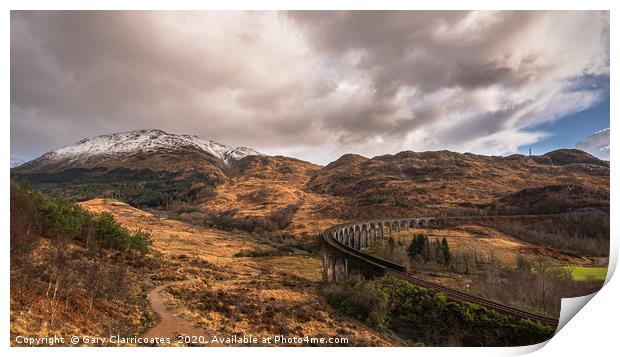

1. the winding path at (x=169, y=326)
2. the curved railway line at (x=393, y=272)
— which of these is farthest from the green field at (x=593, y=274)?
the winding path at (x=169, y=326)

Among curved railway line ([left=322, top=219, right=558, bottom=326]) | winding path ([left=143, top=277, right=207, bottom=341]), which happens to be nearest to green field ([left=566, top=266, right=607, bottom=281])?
curved railway line ([left=322, top=219, right=558, bottom=326])

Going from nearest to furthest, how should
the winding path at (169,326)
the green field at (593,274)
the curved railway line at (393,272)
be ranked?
the winding path at (169,326) < the curved railway line at (393,272) < the green field at (593,274)

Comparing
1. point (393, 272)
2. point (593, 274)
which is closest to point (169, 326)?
point (393, 272)

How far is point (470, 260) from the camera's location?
218 ft

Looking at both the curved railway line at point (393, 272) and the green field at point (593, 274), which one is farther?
the green field at point (593, 274)

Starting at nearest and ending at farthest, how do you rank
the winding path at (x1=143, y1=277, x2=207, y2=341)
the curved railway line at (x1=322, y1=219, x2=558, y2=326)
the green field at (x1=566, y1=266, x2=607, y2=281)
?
the winding path at (x1=143, y1=277, x2=207, y2=341), the curved railway line at (x1=322, y1=219, x2=558, y2=326), the green field at (x1=566, y1=266, x2=607, y2=281)

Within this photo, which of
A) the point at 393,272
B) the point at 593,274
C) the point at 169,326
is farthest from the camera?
the point at 393,272

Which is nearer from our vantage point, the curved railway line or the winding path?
the winding path

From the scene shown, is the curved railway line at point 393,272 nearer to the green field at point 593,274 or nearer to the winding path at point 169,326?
the green field at point 593,274

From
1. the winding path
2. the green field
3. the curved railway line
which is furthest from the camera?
the green field

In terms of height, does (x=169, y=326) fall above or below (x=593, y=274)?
above

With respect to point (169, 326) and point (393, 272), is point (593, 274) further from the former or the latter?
point (169, 326)

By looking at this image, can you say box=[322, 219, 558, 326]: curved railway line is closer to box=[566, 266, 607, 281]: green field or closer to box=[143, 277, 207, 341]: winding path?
box=[566, 266, 607, 281]: green field
